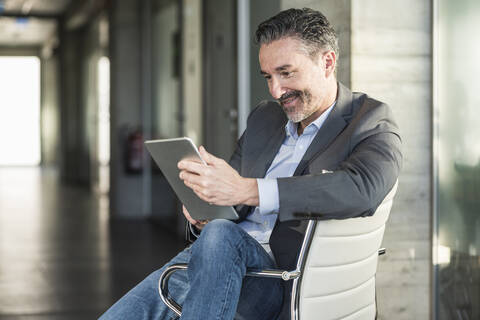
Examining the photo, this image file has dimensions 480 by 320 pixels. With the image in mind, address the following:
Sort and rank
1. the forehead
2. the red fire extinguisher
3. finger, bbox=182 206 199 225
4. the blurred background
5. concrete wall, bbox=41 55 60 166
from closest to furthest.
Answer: the forehead
finger, bbox=182 206 199 225
the blurred background
the red fire extinguisher
concrete wall, bbox=41 55 60 166

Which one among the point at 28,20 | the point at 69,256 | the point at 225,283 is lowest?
the point at 69,256

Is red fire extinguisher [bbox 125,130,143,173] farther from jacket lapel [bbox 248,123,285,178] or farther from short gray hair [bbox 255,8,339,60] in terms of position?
short gray hair [bbox 255,8,339,60]

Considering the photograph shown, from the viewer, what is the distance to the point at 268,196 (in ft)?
5.97

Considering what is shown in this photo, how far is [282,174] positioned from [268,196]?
44 cm

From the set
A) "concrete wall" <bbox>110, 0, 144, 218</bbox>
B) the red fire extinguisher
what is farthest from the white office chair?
"concrete wall" <bbox>110, 0, 144, 218</bbox>

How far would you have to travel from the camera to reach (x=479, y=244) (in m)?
2.76

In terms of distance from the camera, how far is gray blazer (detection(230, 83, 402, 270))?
180 cm

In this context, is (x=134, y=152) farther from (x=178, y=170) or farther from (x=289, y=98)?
(x=178, y=170)

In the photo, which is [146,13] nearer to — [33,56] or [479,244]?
[479,244]

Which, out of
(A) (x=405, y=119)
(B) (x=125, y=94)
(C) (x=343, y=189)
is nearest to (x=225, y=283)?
(C) (x=343, y=189)

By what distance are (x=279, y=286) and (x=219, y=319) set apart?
11.2 inches

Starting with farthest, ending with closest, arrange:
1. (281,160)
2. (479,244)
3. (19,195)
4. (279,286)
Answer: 1. (19,195)
2. (479,244)
3. (281,160)
4. (279,286)

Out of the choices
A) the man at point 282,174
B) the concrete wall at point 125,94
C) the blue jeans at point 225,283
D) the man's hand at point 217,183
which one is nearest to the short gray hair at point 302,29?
the man at point 282,174

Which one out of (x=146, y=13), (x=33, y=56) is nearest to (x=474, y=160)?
(x=146, y=13)
